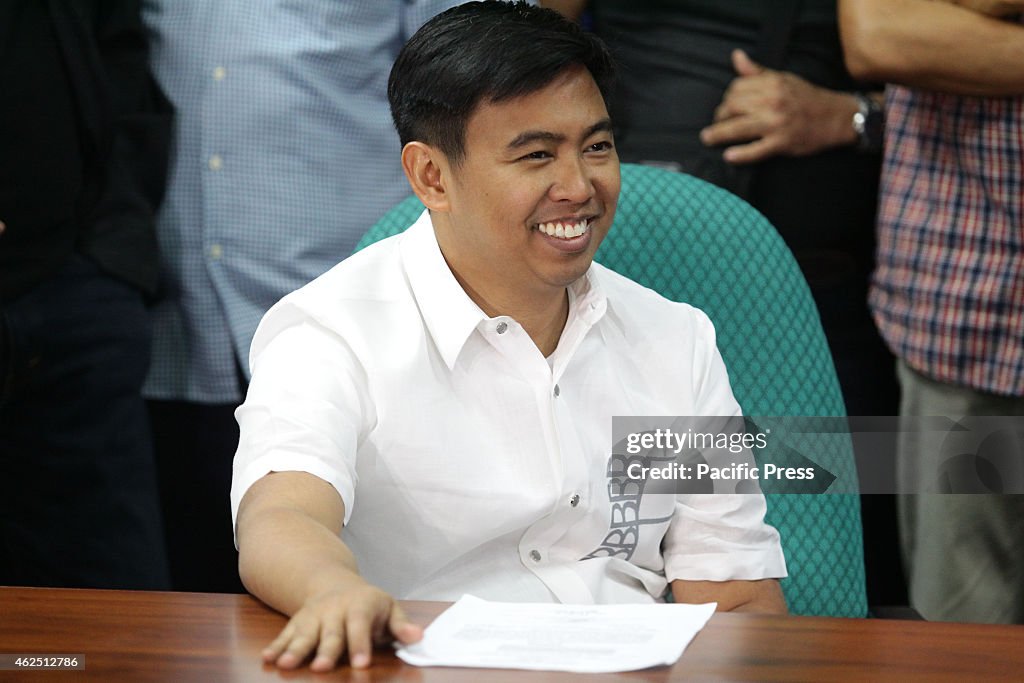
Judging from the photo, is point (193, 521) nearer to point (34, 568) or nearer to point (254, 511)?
point (34, 568)

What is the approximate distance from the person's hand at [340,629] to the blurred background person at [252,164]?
1.23m

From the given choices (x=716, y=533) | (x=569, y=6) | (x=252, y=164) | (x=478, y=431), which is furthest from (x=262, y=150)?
(x=716, y=533)

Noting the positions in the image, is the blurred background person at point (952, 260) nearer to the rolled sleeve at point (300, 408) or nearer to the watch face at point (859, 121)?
the watch face at point (859, 121)

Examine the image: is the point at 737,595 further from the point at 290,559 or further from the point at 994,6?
the point at 994,6

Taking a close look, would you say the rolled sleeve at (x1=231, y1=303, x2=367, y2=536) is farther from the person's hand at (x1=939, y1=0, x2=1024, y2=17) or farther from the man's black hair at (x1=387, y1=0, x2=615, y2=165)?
the person's hand at (x1=939, y1=0, x2=1024, y2=17)

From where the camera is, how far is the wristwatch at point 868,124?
226 centimetres

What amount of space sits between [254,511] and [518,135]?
0.53 m

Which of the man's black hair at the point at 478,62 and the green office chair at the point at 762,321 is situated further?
the green office chair at the point at 762,321

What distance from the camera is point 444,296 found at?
155 cm

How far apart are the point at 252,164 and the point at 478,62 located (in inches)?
32.4

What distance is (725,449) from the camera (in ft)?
5.34

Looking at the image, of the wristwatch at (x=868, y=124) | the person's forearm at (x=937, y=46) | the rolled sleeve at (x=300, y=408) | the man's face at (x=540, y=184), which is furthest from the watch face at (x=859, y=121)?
the rolled sleeve at (x=300, y=408)

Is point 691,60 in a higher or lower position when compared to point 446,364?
higher

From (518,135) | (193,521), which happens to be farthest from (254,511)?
(193,521)
